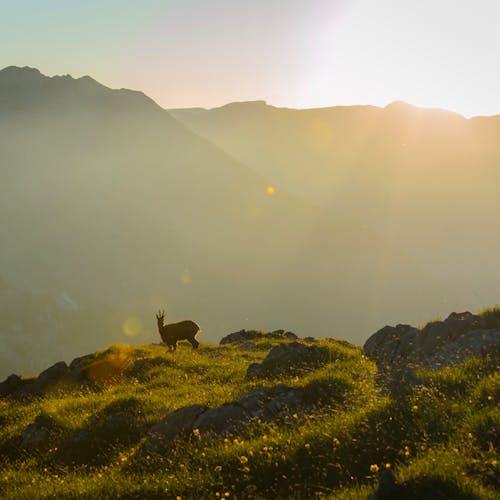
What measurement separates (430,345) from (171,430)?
36.0 feet

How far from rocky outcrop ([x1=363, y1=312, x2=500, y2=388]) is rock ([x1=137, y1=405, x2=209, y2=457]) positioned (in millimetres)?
4807

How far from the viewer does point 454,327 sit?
62.8 ft

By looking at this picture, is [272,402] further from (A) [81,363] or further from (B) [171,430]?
(A) [81,363]

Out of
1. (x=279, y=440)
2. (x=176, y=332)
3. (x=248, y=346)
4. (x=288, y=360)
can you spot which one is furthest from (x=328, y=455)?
(x=176, y=332)

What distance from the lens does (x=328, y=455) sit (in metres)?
8.66

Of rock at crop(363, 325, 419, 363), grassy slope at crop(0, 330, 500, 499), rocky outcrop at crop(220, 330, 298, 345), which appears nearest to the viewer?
grassy slope at crop(0, 330, 500, 499)

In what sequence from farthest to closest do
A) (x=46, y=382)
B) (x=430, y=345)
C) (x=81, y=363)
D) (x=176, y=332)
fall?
1. (x=176, y=332)
2. (x=81, y=363)
3. (x=46, y=382)
4. (x=430, y=345)

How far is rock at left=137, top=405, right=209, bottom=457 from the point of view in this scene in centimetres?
1101

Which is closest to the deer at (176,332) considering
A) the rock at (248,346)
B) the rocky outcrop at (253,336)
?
the rock at (248,346)

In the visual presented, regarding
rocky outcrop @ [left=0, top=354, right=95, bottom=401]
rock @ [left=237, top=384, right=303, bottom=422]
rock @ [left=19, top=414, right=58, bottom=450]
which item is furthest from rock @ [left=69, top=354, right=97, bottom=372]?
rock @ [left=237, top=384, right=303, bottom=422]

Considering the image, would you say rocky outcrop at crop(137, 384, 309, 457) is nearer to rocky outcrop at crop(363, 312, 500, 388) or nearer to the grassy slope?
the grassy slope

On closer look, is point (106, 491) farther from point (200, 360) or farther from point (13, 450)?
point (200, 360)

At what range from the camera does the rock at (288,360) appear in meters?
18.5

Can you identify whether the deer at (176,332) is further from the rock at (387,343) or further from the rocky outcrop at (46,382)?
the rock at (387,343)
